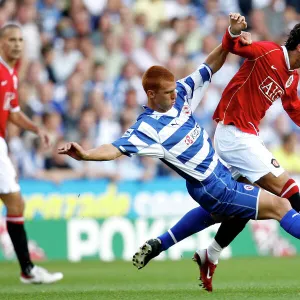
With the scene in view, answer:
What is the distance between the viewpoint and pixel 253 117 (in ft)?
29.6

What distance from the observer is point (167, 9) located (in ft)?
61.9

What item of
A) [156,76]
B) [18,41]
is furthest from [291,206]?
[18,41]

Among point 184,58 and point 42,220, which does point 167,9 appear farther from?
point 42,220

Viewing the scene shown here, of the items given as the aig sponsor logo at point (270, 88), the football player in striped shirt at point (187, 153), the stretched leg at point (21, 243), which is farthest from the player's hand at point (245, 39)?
the stretched leg at point (21, 243)

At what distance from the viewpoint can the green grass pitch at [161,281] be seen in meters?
8.22

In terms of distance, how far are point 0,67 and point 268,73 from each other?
3200 millimetres

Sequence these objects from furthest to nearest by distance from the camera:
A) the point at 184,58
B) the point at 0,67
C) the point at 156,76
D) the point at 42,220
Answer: the point at 184,58 → the point at 42,220 → the point at 0,67 → the point at 156,76

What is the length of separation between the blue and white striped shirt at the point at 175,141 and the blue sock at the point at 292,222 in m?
0.81

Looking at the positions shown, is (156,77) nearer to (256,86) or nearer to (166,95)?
(166,95)

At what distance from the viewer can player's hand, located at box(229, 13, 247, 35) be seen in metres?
8.41

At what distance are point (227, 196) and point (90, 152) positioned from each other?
1.45 metres

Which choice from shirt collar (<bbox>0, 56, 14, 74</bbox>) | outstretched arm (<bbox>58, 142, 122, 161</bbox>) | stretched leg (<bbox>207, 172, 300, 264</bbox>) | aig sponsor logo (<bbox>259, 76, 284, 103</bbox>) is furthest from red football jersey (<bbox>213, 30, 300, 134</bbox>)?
shirt collar (<bbox>0, 56, 14, 74</bbox>)

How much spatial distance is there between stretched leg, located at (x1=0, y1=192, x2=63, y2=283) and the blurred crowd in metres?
4.88

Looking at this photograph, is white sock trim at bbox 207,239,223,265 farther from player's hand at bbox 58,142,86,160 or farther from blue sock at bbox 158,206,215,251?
player's hand at bbox 58,142,86,160
